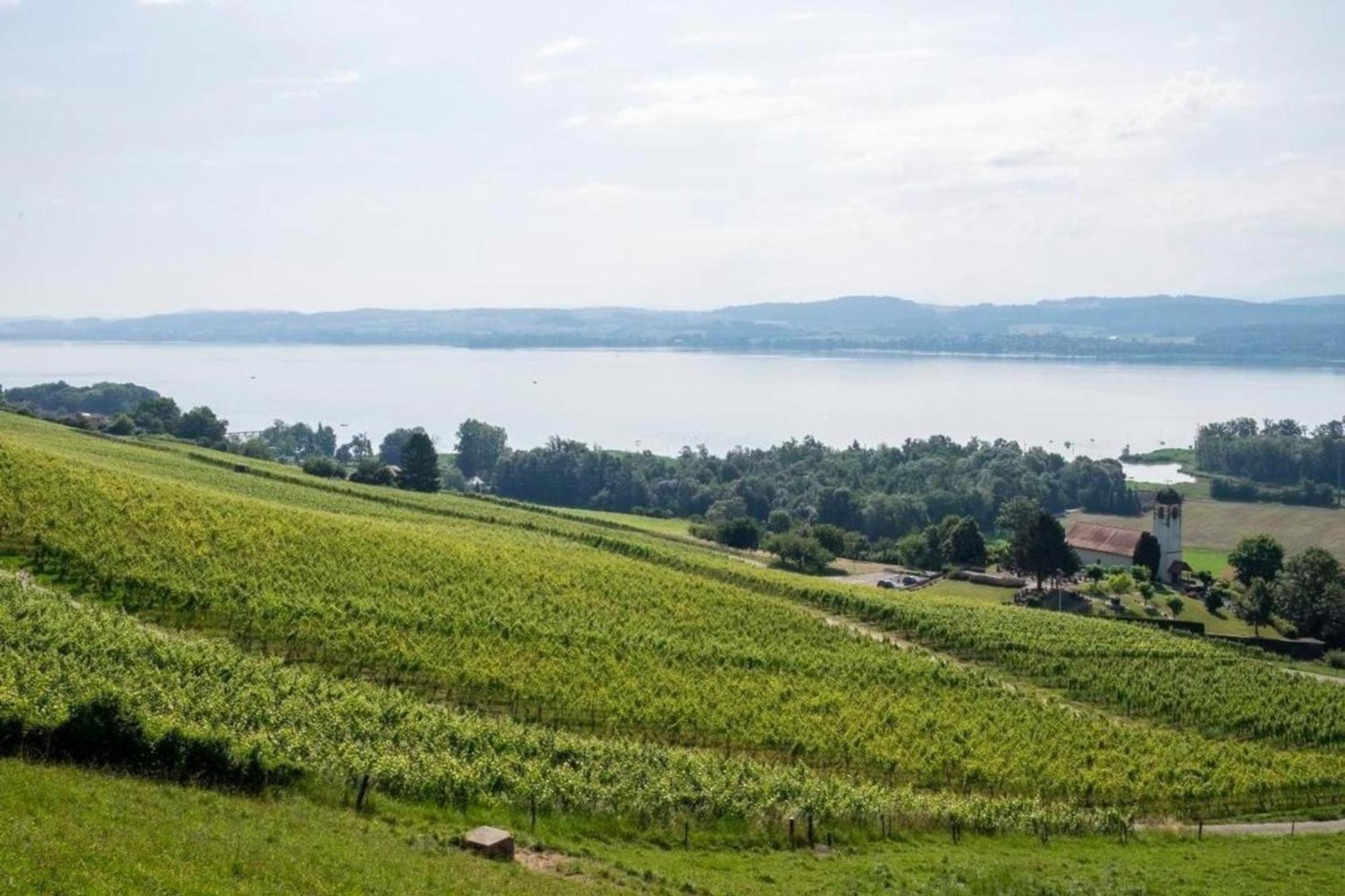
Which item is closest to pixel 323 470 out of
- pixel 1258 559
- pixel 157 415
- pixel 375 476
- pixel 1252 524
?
pixel 375 476

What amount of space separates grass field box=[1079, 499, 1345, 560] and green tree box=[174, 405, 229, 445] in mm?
72204

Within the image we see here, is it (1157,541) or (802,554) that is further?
(802,554)

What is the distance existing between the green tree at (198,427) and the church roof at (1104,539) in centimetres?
6694

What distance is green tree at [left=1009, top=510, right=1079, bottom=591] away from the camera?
198 feet

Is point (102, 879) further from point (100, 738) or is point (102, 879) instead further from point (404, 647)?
point (404, 647)

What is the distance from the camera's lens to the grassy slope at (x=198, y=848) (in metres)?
13.3

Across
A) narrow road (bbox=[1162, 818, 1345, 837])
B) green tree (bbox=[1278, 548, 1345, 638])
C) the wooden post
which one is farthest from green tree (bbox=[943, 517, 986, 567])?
the wooden post

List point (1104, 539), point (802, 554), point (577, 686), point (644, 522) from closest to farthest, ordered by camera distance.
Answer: point (577, 686) < point (802, 554) < point (1104, 539) < point (644, 522)

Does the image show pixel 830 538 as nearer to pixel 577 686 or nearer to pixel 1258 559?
pixel 1258 559

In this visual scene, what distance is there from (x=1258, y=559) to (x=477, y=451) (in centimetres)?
8098

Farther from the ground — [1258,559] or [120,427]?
[120,427]

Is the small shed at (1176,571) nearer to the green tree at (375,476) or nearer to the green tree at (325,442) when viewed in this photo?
the green tree at (375,476)

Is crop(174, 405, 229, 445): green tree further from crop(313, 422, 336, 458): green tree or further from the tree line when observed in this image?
the tree line

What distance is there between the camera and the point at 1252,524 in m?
95.7
